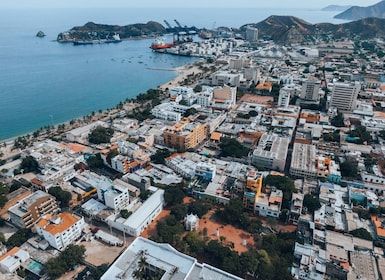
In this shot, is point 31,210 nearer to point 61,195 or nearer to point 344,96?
point 61,195

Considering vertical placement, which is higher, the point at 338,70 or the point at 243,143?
the point at 338,70

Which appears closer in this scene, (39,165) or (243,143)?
(39,165)

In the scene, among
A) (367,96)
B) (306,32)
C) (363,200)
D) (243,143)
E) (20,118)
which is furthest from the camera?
(306,32)

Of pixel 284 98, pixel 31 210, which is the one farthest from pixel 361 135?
pixel 31 210

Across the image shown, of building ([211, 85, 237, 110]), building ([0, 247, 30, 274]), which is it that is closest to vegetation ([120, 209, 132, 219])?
building ([0, 247, 30, 274])

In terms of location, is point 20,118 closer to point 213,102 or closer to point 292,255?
point 213,102

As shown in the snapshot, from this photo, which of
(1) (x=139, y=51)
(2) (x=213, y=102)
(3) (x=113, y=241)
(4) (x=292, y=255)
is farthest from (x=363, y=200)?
(1) (x=139, y=51)
